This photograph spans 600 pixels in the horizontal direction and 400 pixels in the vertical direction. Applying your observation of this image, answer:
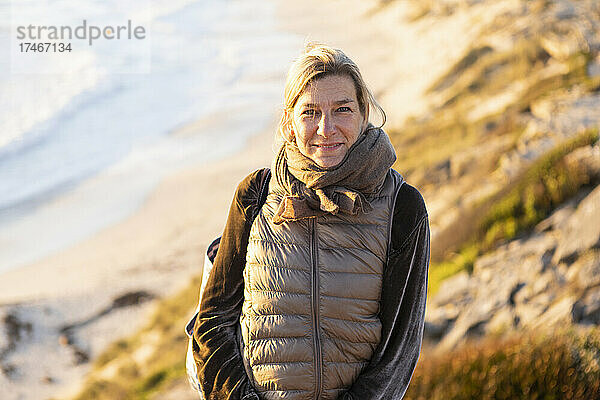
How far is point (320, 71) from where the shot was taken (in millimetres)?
2309

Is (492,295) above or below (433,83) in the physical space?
below

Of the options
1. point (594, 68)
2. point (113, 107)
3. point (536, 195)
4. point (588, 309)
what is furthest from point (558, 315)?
point (113, 107)

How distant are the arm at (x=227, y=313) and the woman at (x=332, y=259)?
19 millimetres

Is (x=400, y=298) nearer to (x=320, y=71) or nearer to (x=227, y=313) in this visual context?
(x=227, y=313)

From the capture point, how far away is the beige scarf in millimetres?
2312

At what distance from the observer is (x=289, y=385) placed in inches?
92.4

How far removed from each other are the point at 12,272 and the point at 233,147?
5.67 m

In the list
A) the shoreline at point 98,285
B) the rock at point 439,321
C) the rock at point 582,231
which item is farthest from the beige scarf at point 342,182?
the shoreline at point 98,285

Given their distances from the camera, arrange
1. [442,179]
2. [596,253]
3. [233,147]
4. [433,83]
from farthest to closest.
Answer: [433,83]
[233,147]
[442,179]
[596,253]

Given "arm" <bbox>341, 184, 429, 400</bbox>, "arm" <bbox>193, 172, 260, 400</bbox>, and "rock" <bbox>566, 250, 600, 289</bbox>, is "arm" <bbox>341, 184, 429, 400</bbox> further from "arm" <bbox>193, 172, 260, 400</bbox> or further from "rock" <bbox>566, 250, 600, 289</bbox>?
"rock" <bbox>566, 250, 600, 289</bbox>

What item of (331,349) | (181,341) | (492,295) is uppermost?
(331,349)

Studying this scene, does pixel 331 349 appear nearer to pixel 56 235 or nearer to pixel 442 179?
pixel 442 179

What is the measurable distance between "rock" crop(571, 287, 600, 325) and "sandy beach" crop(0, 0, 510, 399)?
3320 mm

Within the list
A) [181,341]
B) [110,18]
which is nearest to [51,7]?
[110,18]
